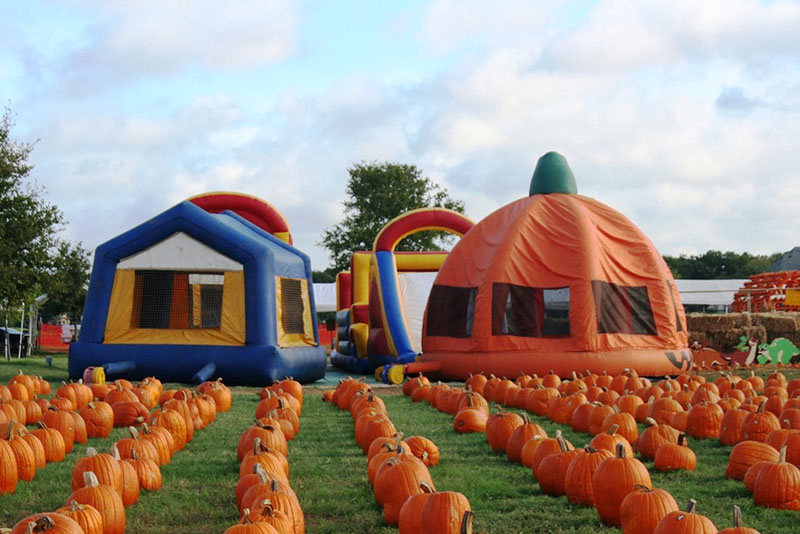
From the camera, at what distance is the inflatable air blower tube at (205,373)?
14148mm

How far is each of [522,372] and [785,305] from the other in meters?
16.4

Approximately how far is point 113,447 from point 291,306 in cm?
1050

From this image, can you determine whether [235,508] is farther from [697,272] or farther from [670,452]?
[697,272]

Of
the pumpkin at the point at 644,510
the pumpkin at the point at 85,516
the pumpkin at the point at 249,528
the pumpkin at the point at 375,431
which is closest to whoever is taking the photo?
the pumpkin at the point at 249,528

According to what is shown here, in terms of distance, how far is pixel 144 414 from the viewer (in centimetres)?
966

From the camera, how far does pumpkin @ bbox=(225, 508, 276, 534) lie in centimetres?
400

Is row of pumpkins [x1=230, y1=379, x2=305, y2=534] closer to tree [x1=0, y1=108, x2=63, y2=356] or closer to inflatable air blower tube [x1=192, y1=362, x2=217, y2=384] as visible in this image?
inflatable air blower tube [x1=192, y1=362, x2=217, y2=384]

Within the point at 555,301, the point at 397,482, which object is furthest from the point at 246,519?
the point at 555,301

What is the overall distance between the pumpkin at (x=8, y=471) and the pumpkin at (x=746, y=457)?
5214mm

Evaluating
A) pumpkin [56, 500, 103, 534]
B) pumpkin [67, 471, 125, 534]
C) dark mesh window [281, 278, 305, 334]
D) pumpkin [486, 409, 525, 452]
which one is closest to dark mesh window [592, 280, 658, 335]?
dark mesh window [281, 278, 305, 334]

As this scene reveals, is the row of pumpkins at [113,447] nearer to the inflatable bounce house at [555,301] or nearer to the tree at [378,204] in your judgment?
the inflatable bounce house at [555,301]

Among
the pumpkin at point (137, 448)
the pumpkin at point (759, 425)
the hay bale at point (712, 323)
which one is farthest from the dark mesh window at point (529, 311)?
the pumpkin at point (137, 448)

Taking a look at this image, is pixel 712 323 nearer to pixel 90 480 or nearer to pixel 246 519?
pixel 90 480

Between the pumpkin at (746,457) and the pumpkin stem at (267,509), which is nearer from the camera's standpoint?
the pumpkin stem at (267,509)
